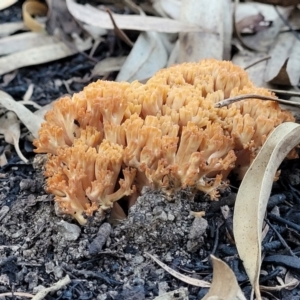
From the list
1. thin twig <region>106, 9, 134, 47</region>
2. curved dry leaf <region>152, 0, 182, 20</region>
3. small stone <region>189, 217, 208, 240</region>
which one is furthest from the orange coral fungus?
curved dry leaf <region>152, 0, 182, 20</region>

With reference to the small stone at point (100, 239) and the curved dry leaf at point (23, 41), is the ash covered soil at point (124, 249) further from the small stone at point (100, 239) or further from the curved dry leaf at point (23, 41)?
the curved dry leaf at point (23, 41)

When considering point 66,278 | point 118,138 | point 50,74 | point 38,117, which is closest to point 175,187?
point 118,138

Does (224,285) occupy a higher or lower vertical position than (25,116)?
lower

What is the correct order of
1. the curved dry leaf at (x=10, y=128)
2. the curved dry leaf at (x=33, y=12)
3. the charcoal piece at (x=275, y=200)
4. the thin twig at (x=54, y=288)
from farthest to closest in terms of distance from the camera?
the curved dry leaf at (x=33, y=12), the curved dry leaf at (x=10, y=128), the charcoal piece at (x=275, y=200), the thin twig at (x=54, y=288)

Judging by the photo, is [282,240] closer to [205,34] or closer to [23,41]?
[205,34]

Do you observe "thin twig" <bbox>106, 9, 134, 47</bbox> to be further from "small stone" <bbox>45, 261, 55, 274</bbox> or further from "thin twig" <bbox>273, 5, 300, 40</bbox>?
"small stone" <bbox>45, 261, 55, 274</bbox>

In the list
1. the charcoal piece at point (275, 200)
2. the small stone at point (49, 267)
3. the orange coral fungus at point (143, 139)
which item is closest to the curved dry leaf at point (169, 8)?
the orange coral fungus at point (143, 139)

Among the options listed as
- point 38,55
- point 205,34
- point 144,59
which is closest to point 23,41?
point 38,55
